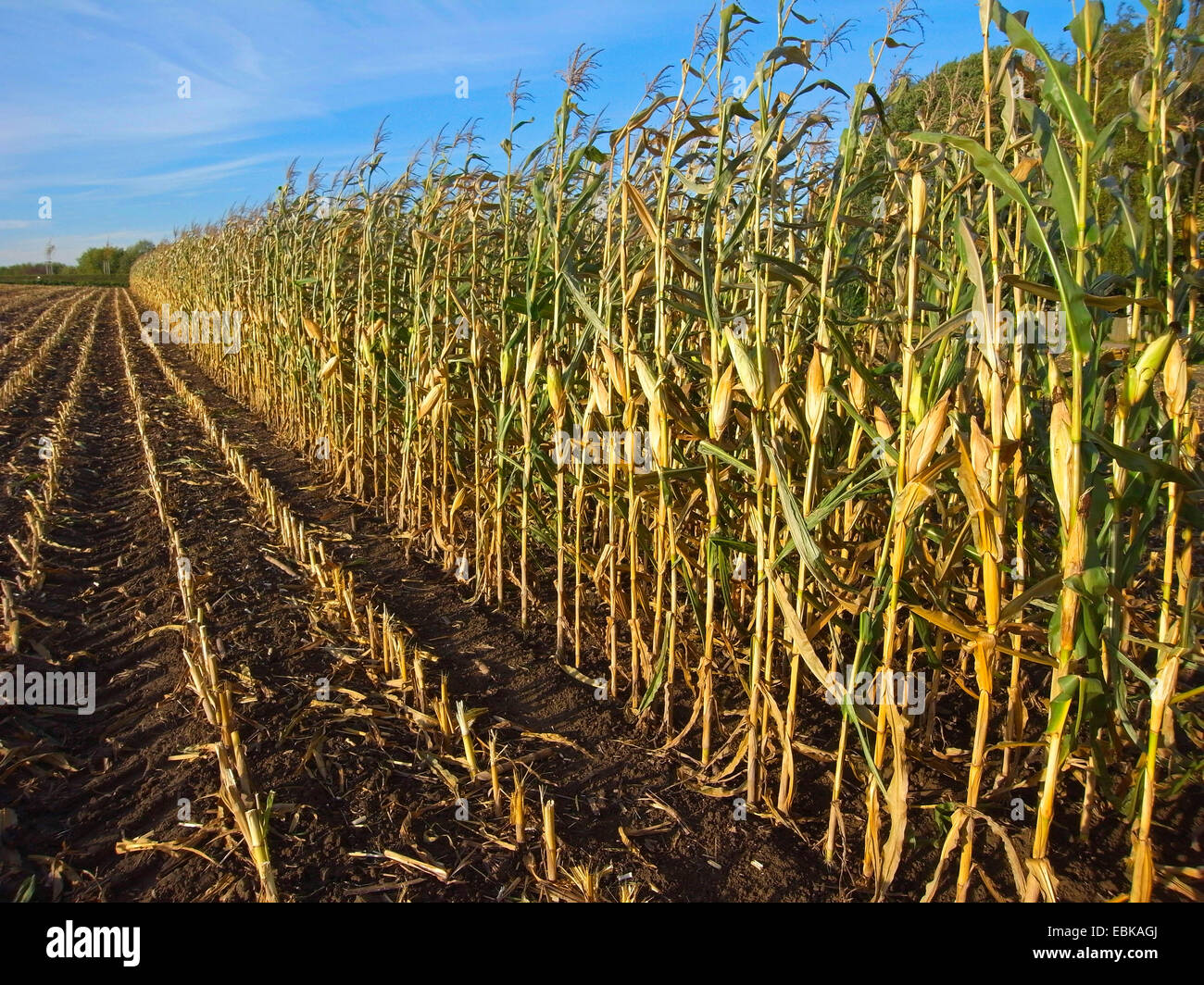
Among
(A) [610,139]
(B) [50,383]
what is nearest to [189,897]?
(A) [610,139]

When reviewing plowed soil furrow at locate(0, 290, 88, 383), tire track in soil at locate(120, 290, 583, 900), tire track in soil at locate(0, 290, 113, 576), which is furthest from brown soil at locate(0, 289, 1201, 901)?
plowed soil furrow at locate(0, 290, 88, 383)

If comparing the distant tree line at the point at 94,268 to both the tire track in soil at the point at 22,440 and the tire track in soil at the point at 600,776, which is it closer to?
the tire track in soil at the point at 22,440

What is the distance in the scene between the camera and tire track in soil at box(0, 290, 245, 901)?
7.59 feet

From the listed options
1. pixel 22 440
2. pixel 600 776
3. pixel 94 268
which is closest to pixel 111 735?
pixel 600 776

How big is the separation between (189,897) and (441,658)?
1515 mm

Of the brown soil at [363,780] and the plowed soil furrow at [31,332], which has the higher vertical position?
the plowed soil furrow at [31,332]

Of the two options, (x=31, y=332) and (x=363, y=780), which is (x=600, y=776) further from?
(x=31, y=332)

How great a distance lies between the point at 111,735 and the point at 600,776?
1822mm

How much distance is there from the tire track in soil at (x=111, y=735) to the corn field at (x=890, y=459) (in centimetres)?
150

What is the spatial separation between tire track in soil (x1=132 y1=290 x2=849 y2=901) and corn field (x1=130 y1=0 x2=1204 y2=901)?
0.09 metres

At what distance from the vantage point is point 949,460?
75.8 inches

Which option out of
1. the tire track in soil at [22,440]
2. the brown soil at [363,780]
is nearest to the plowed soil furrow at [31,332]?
the tire track in soil at [22,440]

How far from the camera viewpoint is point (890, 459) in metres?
2.05

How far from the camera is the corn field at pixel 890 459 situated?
186 centimetres
